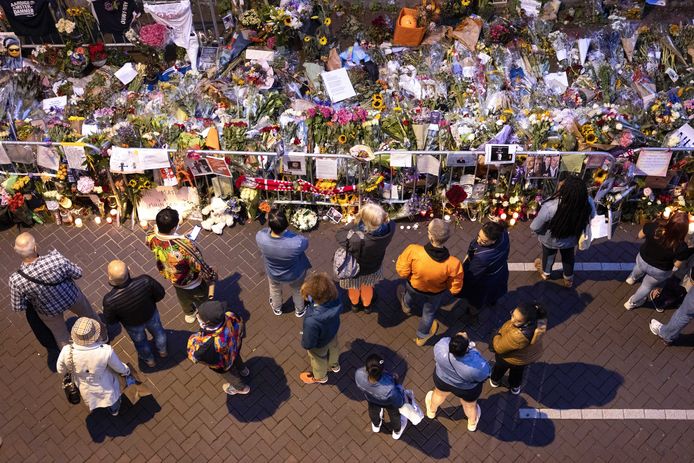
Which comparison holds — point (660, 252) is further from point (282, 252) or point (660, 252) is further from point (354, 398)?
point (282, 252)

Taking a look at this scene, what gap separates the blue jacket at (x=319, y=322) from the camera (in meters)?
6.66

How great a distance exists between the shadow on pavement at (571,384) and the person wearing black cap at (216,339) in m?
3.57

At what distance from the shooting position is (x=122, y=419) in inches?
299

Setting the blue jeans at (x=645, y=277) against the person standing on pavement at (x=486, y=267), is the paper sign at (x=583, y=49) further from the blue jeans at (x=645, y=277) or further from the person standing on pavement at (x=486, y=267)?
the person standing on pavement at (x=486, y=267)

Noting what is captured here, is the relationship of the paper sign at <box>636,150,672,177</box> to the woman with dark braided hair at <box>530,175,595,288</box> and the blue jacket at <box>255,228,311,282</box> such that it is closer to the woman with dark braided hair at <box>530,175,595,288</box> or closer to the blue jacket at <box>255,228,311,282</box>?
the woman with dark braided hair at <box>530,175,595,288</box>

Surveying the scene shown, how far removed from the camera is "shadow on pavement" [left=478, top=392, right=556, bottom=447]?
7.37 m

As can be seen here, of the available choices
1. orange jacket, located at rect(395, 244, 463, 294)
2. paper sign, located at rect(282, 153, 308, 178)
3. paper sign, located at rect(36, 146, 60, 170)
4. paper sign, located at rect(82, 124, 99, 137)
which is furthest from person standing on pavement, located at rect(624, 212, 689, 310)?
paper sign, located at rect(36, 146, 60, 170)

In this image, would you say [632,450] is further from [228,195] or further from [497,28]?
[497,28]

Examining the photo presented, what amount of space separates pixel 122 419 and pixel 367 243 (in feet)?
12.0

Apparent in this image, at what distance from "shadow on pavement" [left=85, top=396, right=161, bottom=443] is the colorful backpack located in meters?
1.40

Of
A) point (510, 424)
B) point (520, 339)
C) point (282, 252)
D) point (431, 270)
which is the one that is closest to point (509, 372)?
point (510, 424)

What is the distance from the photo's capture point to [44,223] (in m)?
9.62

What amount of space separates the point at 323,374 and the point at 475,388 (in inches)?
74.3

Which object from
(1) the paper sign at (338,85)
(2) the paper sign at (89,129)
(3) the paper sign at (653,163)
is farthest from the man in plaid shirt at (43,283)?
(3) the paper sign at (653,163)
